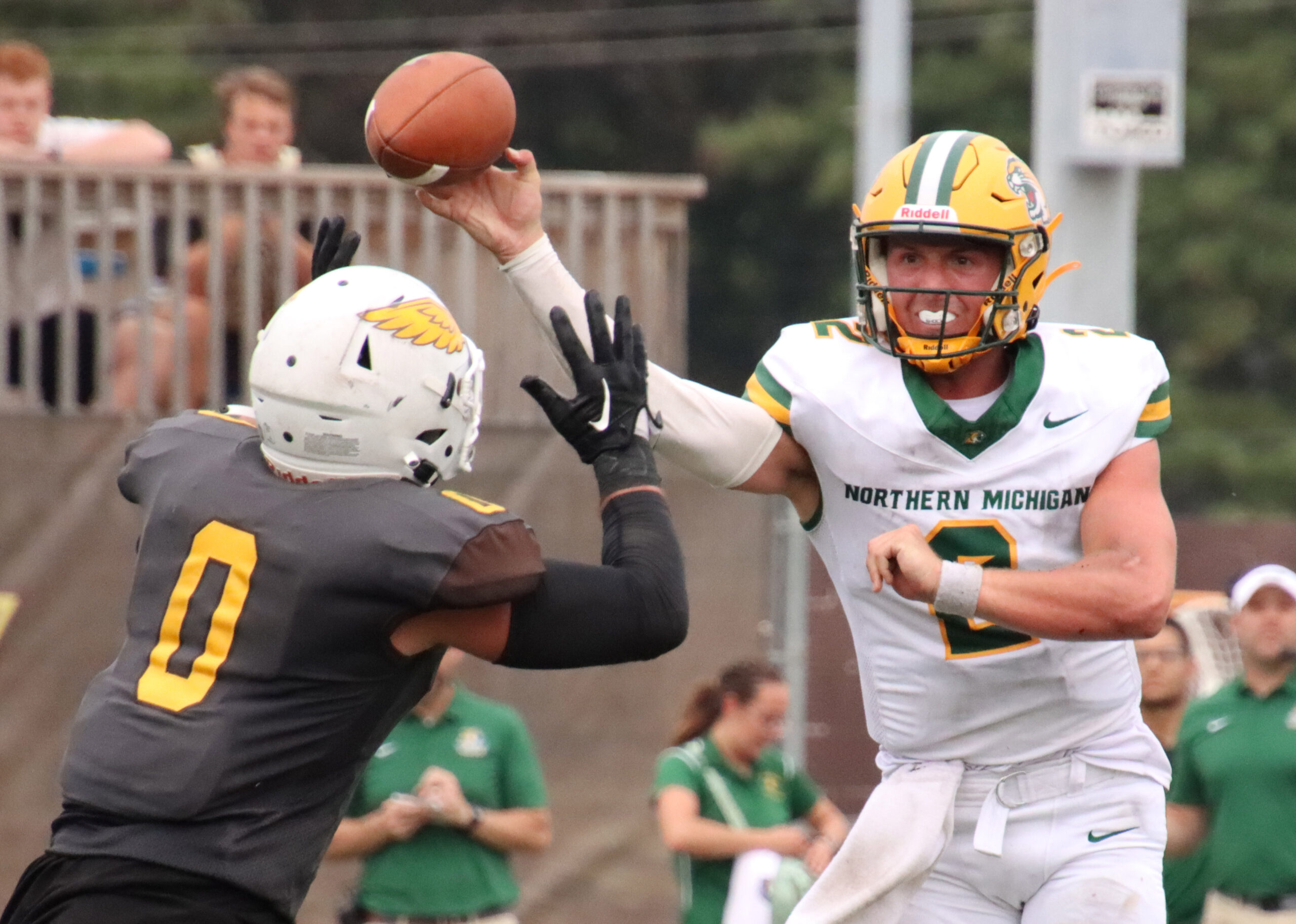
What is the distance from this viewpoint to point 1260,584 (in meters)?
6.75

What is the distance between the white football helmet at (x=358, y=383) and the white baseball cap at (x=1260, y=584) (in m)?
4.10

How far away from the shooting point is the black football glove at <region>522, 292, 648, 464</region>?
355 cm

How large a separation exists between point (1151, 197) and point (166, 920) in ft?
63.5

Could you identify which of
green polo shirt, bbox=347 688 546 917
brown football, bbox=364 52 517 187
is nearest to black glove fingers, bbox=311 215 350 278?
brown football, bbox=364 52 517 187

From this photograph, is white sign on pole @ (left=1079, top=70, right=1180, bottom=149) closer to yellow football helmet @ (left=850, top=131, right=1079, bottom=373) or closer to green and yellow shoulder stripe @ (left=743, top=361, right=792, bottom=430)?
yellow football helmet @ (left=850, top=131, right=1079, bottom=373)

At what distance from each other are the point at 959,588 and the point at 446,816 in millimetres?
3225

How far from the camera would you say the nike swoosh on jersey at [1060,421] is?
12.5ft

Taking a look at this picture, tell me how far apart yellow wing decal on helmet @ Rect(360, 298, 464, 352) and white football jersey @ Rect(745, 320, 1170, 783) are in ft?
2.57

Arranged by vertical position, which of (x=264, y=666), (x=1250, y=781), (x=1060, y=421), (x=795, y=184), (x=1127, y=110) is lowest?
(x=1250, y=781)

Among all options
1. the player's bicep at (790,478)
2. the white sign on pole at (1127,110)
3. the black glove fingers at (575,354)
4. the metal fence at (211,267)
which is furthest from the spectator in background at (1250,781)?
the black glove fingers at (575,354)

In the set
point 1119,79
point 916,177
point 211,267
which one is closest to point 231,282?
point 211,267

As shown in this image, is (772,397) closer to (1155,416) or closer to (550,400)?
(550,400)

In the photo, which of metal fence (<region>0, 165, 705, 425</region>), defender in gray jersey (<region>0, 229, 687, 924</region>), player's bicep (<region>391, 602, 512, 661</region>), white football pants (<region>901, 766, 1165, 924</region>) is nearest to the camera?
defender in gray jersey (<region>0, 229, 687, 924</region>)

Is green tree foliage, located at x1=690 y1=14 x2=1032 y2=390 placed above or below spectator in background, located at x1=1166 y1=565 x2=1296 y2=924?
above
